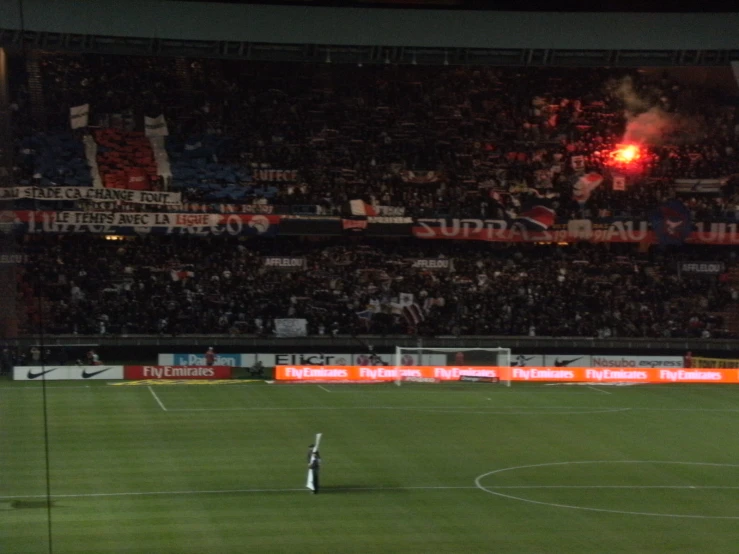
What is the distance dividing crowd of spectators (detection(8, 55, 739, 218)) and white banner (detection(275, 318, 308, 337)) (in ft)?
19.7

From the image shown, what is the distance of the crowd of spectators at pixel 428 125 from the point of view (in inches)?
2041

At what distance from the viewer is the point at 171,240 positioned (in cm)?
5053

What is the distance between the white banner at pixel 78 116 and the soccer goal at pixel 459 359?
17955 millimetres

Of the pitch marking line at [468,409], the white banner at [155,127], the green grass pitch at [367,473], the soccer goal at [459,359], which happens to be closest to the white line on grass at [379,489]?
the green grass pitch at [367,473]

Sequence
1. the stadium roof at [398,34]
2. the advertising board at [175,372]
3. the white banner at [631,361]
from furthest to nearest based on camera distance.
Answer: the stadium roof at [398,34] < the white banner at [631,361] < the advertising board at [175,372]

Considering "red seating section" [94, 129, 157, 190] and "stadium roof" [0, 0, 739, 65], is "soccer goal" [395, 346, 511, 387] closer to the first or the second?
"stadium roof" [0, 0, 739, 65]

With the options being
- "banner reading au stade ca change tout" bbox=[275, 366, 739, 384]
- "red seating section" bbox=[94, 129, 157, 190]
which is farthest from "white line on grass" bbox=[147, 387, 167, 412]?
"red seating section" bbox=[94, 129, 157, 190]

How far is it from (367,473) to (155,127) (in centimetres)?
3176

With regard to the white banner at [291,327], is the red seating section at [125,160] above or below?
above

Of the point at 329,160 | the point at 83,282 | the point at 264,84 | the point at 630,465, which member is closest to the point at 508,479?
Answer: the point at 630,465

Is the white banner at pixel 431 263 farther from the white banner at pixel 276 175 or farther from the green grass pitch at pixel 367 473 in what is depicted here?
the green grass pitch at pixel 367 473

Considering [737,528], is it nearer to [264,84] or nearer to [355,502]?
[355,502]

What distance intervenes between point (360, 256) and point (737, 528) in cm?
3381

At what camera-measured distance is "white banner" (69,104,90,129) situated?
164ft
